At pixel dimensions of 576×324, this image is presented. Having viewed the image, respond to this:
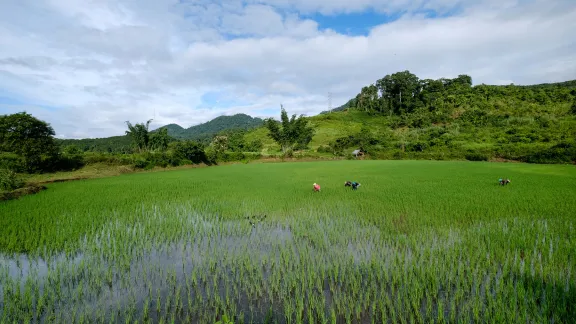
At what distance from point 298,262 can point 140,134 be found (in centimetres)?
3445

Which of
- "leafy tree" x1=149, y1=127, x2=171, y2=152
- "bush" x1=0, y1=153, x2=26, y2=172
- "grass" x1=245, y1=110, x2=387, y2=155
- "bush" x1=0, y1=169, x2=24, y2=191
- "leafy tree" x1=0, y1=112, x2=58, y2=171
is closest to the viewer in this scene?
"bush" x1=0, y1=169, x2=24, y2=191

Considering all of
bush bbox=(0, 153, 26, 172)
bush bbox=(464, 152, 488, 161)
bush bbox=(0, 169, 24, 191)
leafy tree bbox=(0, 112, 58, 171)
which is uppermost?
leafy tree bbox=(0, 112, 58, 171)

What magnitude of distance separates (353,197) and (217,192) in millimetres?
5937

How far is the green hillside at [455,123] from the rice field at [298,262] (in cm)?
2209

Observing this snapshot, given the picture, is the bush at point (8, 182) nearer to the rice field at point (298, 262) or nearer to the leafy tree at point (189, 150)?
the rice field at point (298, 262)

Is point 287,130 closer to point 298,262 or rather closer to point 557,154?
point 557,154

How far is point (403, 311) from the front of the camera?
10.7 ft

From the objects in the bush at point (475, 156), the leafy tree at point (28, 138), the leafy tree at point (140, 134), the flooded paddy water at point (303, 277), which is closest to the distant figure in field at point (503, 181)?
the flooded paddy water at point (303, 277)

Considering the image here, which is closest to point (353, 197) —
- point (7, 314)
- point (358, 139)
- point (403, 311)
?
point (403, 311)

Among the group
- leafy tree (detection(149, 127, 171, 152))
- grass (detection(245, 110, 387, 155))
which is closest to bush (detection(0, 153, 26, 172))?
leafy tree (detection(149, 127, 171, 152))

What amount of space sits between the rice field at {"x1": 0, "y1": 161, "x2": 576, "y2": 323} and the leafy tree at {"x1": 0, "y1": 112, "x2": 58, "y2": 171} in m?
11.1

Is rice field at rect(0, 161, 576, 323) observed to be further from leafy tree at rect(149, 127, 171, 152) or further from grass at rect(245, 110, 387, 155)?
grass at rect(245, 110, 387, 155)

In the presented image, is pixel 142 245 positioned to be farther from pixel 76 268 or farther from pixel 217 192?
pixel 217 192

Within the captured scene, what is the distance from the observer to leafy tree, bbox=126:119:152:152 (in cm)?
3278
